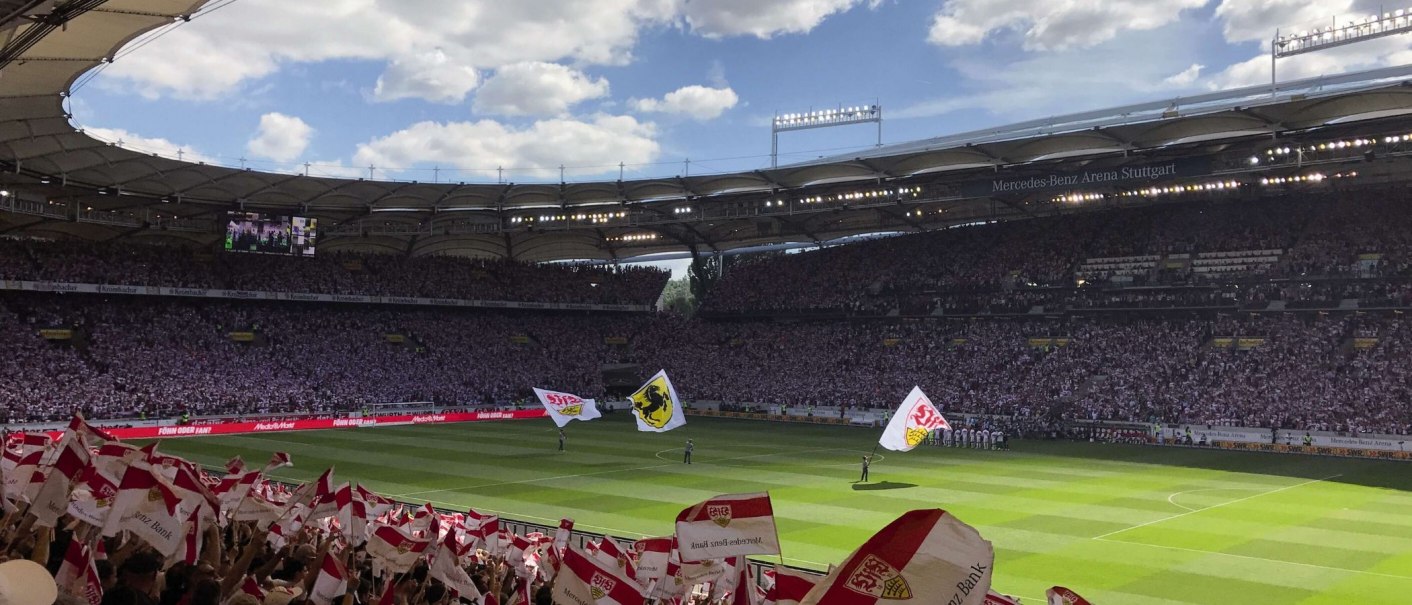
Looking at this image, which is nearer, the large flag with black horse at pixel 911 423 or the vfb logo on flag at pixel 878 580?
the vfb logo on flag at pixel 878 580

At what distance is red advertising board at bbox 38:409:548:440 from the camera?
4850 centimetres

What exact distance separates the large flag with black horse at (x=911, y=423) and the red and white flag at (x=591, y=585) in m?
25.3

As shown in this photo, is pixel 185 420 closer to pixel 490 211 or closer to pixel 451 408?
pixel 451 408

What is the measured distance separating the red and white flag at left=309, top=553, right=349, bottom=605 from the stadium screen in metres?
55.4

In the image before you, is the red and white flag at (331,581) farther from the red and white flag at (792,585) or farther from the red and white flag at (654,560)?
the red and white flag at (654,560)

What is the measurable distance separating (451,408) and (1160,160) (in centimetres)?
4209

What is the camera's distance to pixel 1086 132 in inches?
1876

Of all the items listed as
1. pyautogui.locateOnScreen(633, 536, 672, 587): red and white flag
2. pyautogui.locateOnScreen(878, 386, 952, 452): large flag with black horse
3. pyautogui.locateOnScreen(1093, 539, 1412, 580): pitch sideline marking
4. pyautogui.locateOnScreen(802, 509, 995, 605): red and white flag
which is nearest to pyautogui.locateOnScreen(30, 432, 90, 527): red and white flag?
pyautogui.locateOnScreen(633, 536, 672, 587): red and white flag

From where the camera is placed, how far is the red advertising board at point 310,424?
48.5 m

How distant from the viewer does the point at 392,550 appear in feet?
32.9

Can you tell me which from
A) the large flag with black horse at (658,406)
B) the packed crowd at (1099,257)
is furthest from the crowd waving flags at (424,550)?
the packed crowd at (1099,257)

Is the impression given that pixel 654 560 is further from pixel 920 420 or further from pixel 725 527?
pixel 920 420

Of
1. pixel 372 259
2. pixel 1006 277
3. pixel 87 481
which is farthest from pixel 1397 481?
pixel 372 259

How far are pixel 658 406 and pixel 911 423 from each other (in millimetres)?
7960
